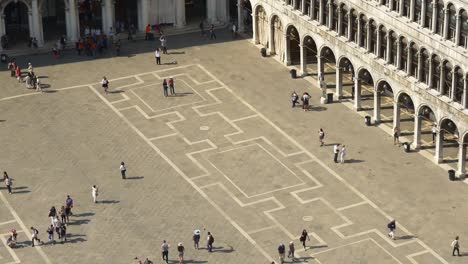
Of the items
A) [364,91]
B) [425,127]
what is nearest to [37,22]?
[364,91]

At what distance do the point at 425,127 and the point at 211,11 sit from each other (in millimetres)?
40218

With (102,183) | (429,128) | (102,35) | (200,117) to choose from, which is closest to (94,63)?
(102,35)

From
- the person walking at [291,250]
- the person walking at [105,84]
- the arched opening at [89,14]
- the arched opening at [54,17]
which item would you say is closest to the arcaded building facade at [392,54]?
the person walking at [105,84]

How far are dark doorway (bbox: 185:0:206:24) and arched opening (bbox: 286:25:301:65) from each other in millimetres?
18488

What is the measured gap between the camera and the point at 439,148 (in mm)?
139500

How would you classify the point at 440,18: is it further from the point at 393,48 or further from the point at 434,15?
the point at 393,48

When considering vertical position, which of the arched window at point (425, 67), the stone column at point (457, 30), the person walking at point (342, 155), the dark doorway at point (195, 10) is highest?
the stone column at point (457, 30)

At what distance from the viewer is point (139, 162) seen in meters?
143

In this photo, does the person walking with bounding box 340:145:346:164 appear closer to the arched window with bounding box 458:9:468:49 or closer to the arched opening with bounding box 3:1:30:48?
the arched window with bounding box 458:9:468:49

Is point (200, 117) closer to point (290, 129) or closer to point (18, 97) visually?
point (290, 129)

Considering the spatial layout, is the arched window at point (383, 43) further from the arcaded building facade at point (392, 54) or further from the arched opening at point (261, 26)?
the arched opening at point (261, 26)

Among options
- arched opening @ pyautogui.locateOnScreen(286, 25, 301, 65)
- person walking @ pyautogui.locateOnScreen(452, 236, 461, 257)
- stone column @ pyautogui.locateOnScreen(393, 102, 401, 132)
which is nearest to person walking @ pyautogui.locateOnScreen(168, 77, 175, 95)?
arched opening @ pyautogui.locateOnScreen(286, 25, 301, 65)

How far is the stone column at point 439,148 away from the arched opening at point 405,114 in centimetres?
683

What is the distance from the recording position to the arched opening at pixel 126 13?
178125 millimetres
